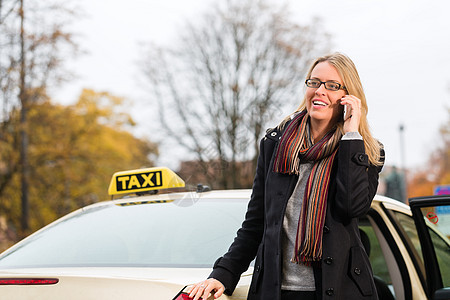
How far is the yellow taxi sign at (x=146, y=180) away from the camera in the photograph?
134 inches

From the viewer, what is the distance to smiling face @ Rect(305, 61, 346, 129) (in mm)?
2230

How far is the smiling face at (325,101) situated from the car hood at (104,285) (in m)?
0.72

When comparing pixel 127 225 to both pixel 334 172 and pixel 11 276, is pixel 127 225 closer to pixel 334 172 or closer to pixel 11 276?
pixel 11 276

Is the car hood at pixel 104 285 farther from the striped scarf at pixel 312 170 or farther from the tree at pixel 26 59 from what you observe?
the tree at pixel 26 59

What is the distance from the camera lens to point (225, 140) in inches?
838

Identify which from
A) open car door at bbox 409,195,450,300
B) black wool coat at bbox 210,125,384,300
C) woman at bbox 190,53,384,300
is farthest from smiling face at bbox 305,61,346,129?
open car door at bbox 409,195,450,300

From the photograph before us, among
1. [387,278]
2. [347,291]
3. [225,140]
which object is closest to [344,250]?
[347,291]

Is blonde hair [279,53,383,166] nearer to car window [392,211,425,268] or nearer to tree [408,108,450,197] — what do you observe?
car window [392,211,425,268]

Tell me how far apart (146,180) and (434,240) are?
61.4 inches

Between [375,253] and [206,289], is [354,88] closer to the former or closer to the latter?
[206,289]

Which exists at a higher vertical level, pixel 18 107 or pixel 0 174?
pixel 18 107

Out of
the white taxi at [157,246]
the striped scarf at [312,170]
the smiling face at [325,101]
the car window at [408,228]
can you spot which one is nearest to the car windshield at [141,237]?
the white taxi at [157,246]

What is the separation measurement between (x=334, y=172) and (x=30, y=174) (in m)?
15.7

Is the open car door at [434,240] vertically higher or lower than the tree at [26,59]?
lower
